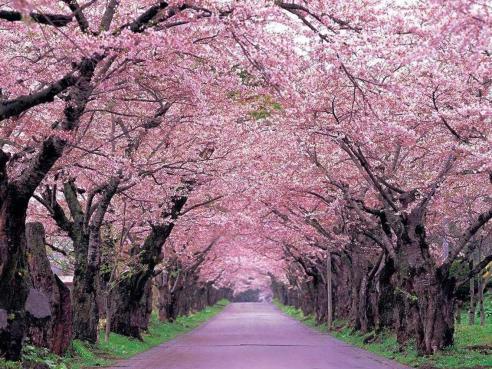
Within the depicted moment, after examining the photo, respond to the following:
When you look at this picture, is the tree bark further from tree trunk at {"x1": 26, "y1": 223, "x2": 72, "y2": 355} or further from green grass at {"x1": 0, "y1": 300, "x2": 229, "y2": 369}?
tree trunk at {"x1": 26, "y1": 223, "x2": 72, "y2": 355}

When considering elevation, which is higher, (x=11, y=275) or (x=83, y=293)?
(x=83, y=293)

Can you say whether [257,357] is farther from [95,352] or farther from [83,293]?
[83,293]

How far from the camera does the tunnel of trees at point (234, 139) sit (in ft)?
36.1

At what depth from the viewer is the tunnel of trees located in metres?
11.0

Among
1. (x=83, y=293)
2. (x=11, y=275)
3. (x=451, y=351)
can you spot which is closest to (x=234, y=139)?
(x=83, y=293)

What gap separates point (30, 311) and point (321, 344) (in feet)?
45.7

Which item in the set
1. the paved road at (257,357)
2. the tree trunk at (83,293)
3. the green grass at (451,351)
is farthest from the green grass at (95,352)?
the green grass at (451,351)

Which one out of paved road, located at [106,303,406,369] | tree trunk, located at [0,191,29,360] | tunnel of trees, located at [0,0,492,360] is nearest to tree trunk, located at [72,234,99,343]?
tunnel of trees, located at [0,0,492,360]

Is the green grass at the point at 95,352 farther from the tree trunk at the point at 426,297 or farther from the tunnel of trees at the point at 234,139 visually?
the tree trunk at the point at 426,297

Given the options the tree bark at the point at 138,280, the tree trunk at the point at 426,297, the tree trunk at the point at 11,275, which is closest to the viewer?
the tree trunk at the point at 11,275

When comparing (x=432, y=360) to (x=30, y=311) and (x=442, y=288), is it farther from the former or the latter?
(x=30, y=311)

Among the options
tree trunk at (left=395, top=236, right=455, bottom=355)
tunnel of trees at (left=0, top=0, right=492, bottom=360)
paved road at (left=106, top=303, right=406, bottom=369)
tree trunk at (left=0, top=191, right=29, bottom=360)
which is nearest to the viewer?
tunnel of trees at (left=0, top=0, right=492, bottom=360)

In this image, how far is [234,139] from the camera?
24156 mm

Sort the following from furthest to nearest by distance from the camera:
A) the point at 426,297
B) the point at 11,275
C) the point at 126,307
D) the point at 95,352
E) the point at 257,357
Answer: the point at 126,307
the point at 95,352
the point at 257,357
the point at 426,297
the point at 11,275
